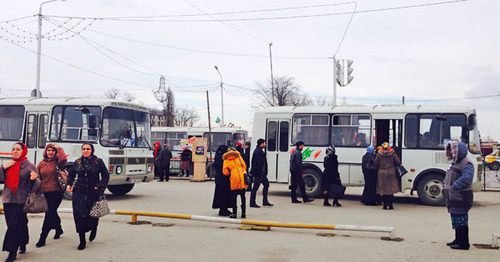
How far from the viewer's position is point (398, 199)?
1723cm

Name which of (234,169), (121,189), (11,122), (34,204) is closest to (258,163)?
(234,169)

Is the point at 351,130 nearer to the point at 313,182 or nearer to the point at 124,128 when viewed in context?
the point at 313,182

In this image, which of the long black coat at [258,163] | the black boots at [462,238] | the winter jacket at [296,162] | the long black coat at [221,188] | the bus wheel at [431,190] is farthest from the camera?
the bus wheel at [431,190]

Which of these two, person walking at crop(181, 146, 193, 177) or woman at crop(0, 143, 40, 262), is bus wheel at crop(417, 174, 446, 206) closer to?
woman at crop(0, 143, 40, 262)

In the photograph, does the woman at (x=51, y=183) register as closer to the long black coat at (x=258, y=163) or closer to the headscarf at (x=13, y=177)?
the headscarf at (x=13, y=177)

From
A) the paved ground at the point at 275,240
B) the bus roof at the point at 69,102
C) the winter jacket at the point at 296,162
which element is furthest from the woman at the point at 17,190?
the winter jacket at the point at 296,162

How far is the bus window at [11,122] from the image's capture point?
1650 cm

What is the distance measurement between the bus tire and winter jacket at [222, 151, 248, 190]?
569cm

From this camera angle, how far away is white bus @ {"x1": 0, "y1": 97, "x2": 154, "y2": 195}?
15336mm

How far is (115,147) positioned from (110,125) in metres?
0.70

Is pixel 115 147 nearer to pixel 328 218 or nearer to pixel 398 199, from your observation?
pixel 328 218

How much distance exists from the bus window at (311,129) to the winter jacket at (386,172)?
2.93 metres

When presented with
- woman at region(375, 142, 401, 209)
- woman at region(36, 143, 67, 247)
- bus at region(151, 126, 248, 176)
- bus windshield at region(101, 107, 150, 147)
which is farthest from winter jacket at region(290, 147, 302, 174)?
bus at region(151, 126, 248, 176)

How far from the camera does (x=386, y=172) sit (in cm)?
1418
